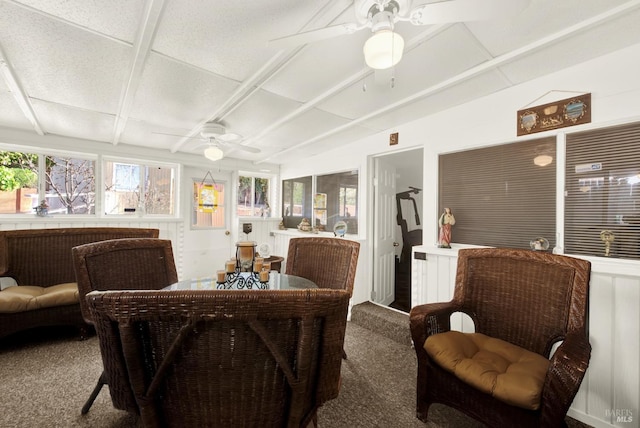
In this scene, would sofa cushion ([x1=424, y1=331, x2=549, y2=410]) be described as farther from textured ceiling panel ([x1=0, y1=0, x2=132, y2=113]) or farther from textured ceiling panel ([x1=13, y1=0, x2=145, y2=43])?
textured ceiling panel ([x1=0, y1=0, x2=132, y2=113])

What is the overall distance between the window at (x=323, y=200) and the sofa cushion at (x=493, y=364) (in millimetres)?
2093

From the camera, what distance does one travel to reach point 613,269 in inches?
63.2

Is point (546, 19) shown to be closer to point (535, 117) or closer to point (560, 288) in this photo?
point (535, 117)

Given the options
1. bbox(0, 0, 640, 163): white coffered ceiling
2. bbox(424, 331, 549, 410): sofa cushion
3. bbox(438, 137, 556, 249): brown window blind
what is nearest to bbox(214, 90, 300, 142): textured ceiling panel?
bbox(0, 0, 640, 163): white coffered ceiling

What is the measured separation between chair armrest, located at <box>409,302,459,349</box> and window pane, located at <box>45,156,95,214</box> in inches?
179

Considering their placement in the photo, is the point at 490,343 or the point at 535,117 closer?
the point at 490,343

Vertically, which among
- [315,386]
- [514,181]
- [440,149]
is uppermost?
[440,149]

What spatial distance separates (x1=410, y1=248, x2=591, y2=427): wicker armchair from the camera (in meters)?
1.19

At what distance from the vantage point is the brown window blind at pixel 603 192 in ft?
5.47

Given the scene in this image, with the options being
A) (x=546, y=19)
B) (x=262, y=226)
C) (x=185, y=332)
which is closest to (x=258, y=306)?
(x=185, y=332)

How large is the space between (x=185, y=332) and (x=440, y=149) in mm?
2662

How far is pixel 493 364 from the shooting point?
1439 millimetres

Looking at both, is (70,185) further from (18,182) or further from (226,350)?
(226,350)

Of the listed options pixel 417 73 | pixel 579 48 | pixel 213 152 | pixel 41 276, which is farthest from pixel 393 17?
pixel 41 276
